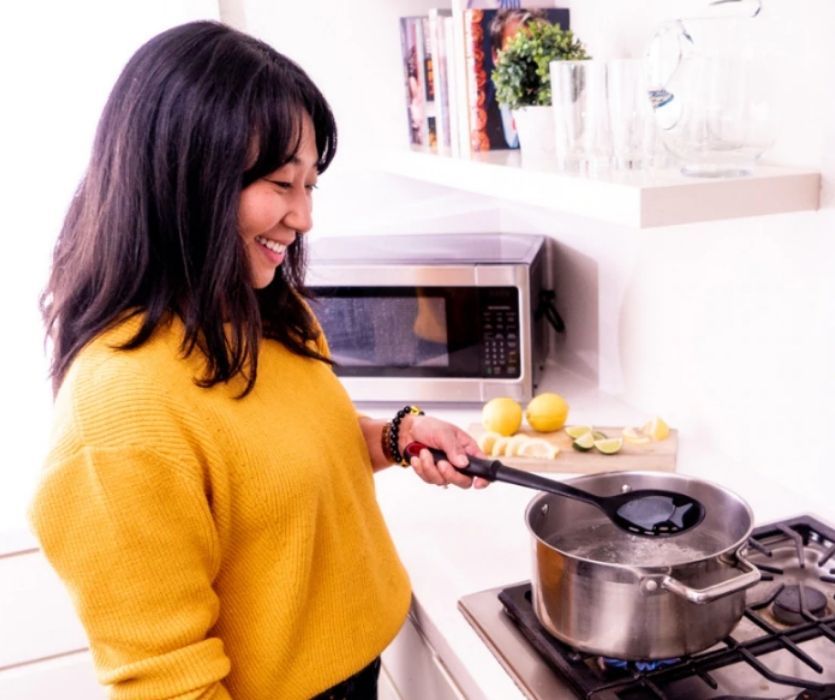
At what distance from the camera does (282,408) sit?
0.92m

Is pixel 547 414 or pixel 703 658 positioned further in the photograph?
pixel 547 414

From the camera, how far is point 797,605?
941mm

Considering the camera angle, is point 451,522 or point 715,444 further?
point 715,444

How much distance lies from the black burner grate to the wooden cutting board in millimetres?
319

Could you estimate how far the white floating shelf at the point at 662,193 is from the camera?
96cm

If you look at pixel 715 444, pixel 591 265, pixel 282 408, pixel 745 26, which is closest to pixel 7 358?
pixel 282 408

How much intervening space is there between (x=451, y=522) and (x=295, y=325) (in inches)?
14.8

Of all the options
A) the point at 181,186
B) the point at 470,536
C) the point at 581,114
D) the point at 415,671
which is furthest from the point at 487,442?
the point at 181,186

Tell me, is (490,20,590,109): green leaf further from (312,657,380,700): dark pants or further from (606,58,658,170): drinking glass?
(312,657,380,700): dark pants

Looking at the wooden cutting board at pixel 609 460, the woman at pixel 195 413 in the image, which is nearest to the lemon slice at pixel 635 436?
the wooden cutting board at pixel 609 460

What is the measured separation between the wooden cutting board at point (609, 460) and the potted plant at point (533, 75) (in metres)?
0.48

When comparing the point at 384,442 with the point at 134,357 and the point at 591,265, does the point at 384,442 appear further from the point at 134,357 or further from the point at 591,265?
the point at 591,265

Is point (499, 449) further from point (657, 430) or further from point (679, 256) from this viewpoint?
point (679, 256)

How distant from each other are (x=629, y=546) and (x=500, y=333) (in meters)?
0.64
